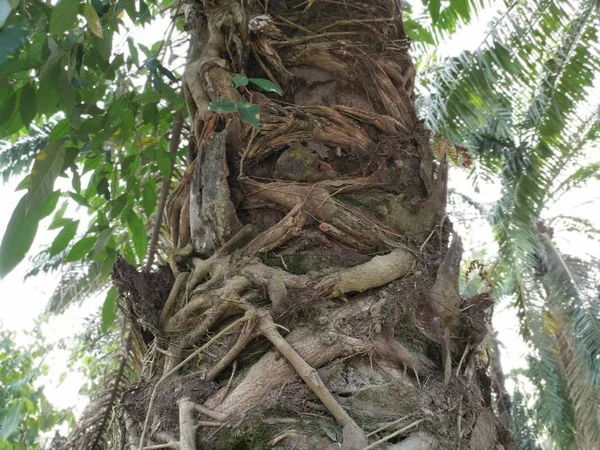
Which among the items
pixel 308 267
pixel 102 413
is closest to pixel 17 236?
pixel 308 267

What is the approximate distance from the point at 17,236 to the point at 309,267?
59 cm

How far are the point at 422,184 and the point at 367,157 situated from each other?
6.2 inches

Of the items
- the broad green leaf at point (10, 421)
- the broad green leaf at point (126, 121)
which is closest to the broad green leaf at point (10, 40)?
the broad green leaf at point (126, 121)

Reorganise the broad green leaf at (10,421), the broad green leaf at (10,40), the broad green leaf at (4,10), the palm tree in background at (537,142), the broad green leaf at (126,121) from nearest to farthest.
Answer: the broad green leaf at (4,10) → the broad green leaf at (10,40) → the broad green leaf at (126,121) → the broad green leaf at (10,421) → the palm tree in background at (537,142)

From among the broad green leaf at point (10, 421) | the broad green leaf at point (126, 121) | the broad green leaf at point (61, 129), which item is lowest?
the broad green leaf at point (10, 421)

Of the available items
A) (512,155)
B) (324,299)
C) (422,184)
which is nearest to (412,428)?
(324,299)

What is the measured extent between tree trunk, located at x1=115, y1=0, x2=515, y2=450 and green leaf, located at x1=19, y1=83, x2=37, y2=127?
0.41m

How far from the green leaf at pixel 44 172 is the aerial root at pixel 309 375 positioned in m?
0.53

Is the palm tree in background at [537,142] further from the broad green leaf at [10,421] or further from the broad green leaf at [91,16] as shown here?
the broad green leaf at [91,16]

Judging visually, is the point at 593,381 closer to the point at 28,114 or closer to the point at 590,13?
the point at 590,13

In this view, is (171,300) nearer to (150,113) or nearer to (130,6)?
(130,6)

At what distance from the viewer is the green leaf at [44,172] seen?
1.28m

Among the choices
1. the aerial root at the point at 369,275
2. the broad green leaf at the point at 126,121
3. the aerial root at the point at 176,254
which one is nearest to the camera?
the aerial root at the point at 369,275

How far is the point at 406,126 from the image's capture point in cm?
175
